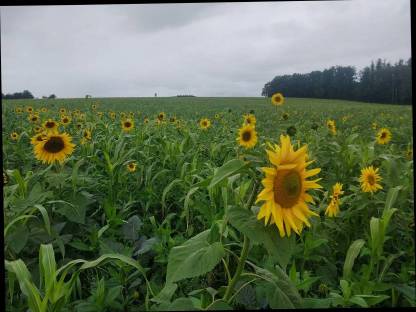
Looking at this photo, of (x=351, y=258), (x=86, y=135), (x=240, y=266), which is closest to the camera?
(x=240, y=266)

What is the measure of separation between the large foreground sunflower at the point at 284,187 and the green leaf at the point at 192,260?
5.8 inches

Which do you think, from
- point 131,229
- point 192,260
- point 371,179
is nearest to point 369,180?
point 371,179

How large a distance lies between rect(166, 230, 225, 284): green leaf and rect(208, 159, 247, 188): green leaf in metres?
0.16

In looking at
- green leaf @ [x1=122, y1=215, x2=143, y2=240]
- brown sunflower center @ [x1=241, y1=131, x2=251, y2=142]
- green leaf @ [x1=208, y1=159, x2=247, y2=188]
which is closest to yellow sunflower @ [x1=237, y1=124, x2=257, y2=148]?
brown sunflower center @ [x1=241, y1=131, x2=251, y2=142]

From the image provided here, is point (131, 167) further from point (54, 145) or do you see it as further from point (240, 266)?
point (240, 266)

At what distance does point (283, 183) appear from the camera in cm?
81

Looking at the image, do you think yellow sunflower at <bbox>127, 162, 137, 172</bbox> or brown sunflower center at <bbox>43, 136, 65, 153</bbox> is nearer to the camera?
brown sunflower center at <bbox>43, 136, 65, 153</bbox>

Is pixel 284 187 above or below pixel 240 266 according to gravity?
above

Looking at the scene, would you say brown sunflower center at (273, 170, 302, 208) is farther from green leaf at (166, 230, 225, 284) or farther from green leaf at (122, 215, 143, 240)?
green leaf at (122, 215, 143, 240)

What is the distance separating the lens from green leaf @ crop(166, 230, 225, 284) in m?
0.85

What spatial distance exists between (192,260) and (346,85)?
1220mm

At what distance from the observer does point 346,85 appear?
5.68 feet

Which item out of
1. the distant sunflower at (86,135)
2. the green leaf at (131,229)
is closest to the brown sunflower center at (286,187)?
the green leaf at (131,229)

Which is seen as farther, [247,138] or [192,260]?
[247,138]
